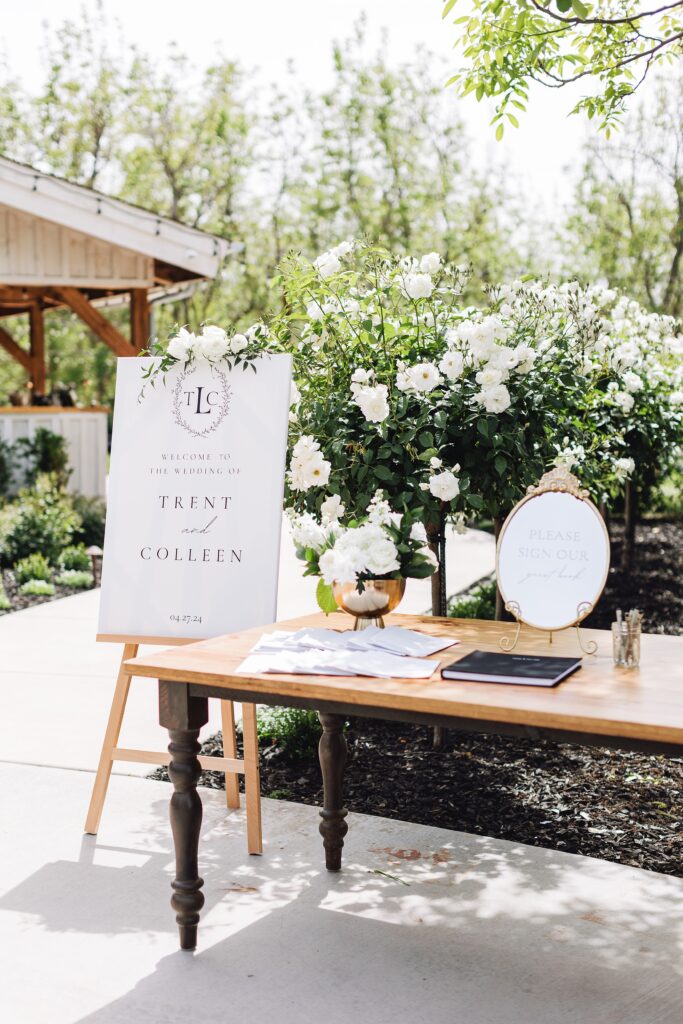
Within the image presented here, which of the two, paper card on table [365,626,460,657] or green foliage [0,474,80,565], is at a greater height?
paper card on table [365,626,460,657]

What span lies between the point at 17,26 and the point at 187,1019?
30.6 m

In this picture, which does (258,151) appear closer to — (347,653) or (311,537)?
(311,537)

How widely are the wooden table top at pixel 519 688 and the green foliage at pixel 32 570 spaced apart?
652cm

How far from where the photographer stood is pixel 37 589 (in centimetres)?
929

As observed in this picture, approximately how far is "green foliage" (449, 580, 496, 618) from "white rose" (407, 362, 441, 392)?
3.40m

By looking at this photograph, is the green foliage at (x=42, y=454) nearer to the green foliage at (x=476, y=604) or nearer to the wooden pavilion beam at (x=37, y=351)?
the wooden pavilion beam at (x=37, y=351)

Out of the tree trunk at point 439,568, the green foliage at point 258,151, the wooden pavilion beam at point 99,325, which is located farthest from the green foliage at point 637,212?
the tree trunk at point 439,568

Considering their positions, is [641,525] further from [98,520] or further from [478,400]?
[478,400]

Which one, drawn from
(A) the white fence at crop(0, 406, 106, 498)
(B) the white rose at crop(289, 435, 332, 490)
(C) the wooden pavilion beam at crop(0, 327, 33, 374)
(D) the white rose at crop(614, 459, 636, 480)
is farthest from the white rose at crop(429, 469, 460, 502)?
(C) the wooden pavilion beam at crop(0, 327, 33, 374)

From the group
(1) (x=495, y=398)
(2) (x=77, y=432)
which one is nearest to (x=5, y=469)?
(2) (x=77, y=432)

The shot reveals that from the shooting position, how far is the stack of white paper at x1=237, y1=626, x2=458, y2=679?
3.07 meters

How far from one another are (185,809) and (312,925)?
23.3 inches

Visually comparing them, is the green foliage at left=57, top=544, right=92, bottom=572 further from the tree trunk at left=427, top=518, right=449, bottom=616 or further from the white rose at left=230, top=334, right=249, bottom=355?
the white rose at left=230, top=334, right=249, bottom=355

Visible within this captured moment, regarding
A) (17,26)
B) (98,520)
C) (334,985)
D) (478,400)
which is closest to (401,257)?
(478,400)
